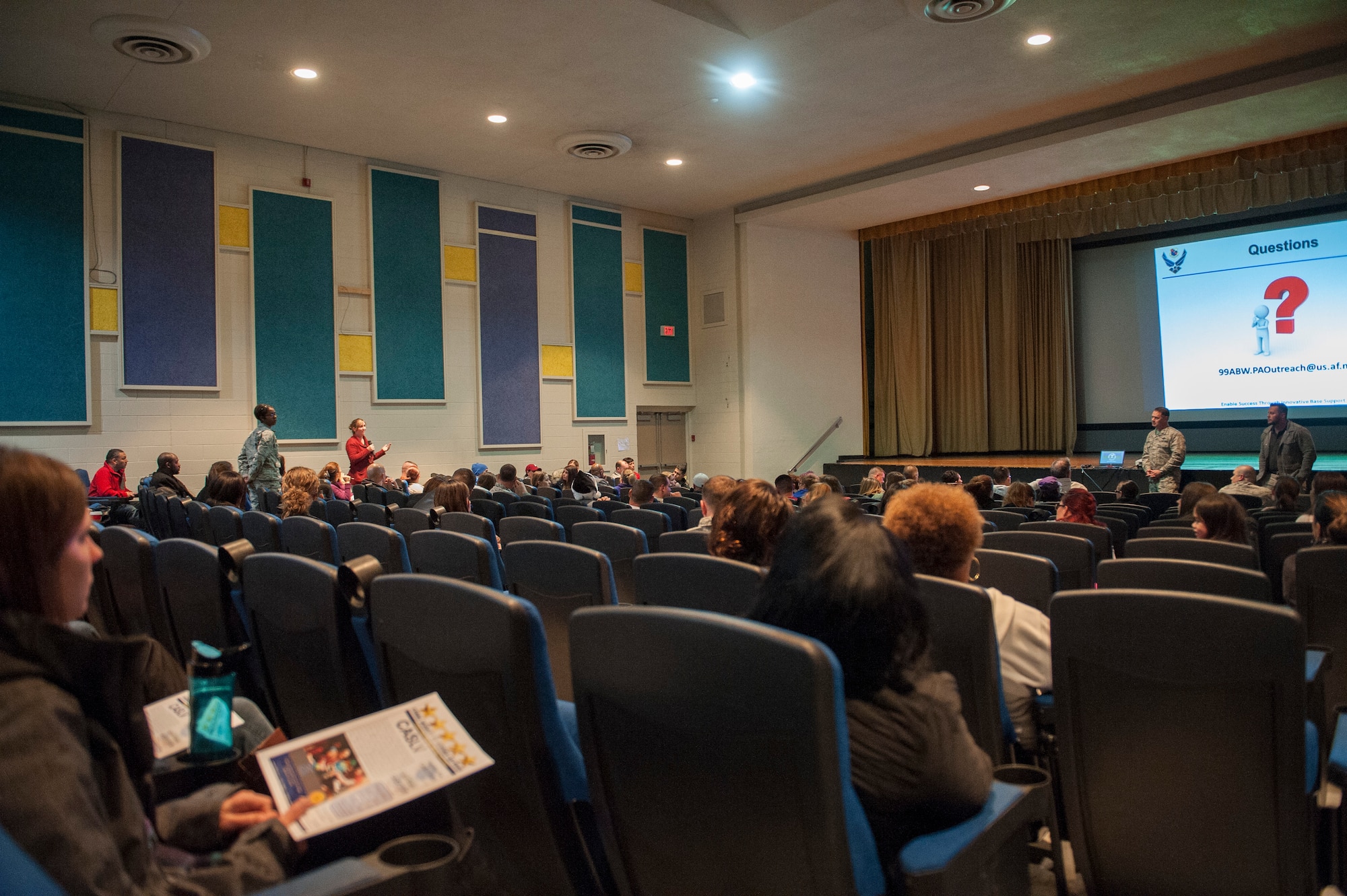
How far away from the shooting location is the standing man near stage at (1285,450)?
848 centimetres

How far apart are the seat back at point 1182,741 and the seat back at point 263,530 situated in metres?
3.53

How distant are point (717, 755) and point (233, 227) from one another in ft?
31.9

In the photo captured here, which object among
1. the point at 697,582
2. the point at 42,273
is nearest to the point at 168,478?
the point at 42,273

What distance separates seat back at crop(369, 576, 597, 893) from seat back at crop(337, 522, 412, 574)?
5.19ft

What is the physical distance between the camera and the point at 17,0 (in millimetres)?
6551

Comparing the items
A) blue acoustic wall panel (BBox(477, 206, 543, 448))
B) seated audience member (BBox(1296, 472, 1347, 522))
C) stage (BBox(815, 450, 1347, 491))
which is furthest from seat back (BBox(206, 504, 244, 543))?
stage (BBox(815, 450, 1347, 491))

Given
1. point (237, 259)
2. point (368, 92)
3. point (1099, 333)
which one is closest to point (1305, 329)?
point (1099, 333)

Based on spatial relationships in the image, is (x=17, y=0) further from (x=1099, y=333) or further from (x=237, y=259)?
(x=1099, y=333)

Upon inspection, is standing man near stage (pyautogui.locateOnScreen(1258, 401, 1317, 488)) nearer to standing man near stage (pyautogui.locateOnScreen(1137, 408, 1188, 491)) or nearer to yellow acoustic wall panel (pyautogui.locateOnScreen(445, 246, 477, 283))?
standing man near stage (pyautogui.locateOnScreen(1137, 408, 1188, 491))

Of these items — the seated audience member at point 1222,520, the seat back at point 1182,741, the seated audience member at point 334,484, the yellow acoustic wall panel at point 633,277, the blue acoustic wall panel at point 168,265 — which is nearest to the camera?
the seat back at point 1182,741

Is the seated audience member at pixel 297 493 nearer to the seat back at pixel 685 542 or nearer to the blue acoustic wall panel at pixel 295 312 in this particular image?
the seat back at pixel 685 542

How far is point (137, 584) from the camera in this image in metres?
2.87

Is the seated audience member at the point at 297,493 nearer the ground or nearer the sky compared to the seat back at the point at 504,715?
nearer the sky

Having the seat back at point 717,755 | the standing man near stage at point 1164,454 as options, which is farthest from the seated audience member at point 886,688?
the standing man near stage at point 1164,454
